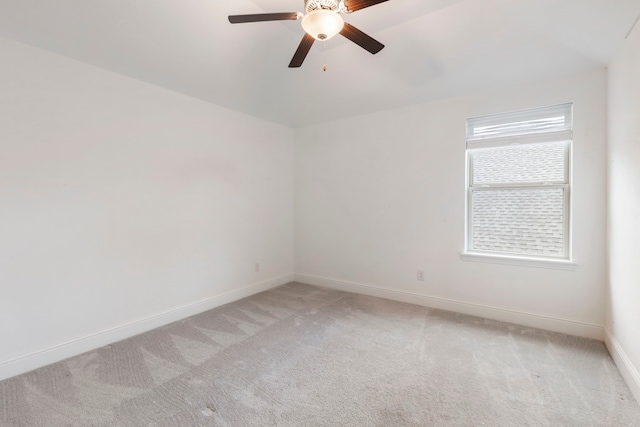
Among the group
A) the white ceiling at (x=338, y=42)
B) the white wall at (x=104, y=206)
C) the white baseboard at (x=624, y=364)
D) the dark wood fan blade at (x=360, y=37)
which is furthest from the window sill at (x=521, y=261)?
the white wall at (x=104, y=206)

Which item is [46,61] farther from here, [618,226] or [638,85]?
[618,226]

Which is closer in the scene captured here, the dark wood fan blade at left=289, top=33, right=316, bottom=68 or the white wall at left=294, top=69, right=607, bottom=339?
the dark wood fan blade at left=289, top=33, right=316, bottom=68

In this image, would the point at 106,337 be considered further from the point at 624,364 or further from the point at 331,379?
the point at 624,364

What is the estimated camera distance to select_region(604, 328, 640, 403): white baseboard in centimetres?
173

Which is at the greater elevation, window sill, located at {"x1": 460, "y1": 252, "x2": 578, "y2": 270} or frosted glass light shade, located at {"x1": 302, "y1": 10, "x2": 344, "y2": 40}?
frosted glass light shade, located at {"x1": 302, "y1": 10, "x2": 344, "y2": 40}

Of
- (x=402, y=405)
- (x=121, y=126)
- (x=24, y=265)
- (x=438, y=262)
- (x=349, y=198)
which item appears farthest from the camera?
(x=349, y=198)

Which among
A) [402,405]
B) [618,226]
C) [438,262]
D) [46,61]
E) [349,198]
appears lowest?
[402,405]

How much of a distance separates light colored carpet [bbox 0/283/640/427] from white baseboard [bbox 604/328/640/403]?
0.16 feet

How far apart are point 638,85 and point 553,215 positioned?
1.29m

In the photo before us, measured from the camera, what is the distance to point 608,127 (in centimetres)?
236

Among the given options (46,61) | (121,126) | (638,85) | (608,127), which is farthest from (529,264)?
(46,61)

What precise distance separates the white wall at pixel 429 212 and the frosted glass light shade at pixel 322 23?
6.92 ft

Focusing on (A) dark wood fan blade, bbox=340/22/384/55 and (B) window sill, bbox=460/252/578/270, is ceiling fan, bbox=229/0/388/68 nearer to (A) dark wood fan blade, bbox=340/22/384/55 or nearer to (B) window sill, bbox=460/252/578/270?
(A) dark wood fan blade, bbox=340/22/384/55

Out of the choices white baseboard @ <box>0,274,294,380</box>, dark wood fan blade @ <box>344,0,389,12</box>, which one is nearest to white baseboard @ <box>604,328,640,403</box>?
dark wood fan blade @ <box>344,0,389,12</box>
